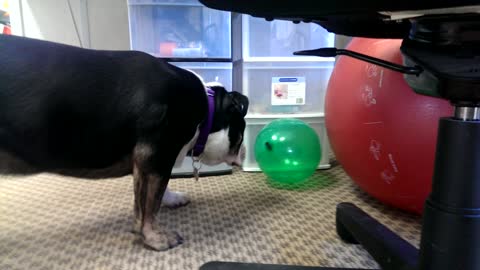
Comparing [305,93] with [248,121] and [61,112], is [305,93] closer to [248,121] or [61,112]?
[248,121]

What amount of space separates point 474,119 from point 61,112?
81 cm

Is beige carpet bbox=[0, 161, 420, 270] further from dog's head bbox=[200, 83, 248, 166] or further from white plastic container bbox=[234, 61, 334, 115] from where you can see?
white plastic container bbox=[234, 61, 334, 115]

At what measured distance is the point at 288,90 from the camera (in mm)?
1599

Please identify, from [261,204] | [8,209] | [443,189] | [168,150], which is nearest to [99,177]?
[168,150]

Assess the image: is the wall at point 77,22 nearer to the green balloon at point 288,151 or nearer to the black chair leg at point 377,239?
the green balloon at point 288,151

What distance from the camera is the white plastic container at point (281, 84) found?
1.58 metres

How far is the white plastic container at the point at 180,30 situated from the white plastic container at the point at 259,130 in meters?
0.31

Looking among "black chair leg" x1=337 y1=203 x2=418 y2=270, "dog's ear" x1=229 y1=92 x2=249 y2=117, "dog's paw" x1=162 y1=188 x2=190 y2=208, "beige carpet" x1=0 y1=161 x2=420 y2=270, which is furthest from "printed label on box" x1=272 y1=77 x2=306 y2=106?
"black chair leg" x1=337 y1=203 x2=418 y2=270

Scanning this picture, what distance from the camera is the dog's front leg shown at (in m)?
0.98

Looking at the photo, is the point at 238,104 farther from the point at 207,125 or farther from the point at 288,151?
the point at 288,151

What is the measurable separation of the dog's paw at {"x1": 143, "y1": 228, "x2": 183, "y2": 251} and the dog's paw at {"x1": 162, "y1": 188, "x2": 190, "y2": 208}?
236mm

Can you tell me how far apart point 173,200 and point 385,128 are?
0.69 meters

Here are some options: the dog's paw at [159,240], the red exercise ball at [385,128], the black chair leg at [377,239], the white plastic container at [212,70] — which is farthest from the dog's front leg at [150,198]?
the white plastic container at [212,70]

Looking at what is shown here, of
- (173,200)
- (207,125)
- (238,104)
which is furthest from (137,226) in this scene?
(238,104)
